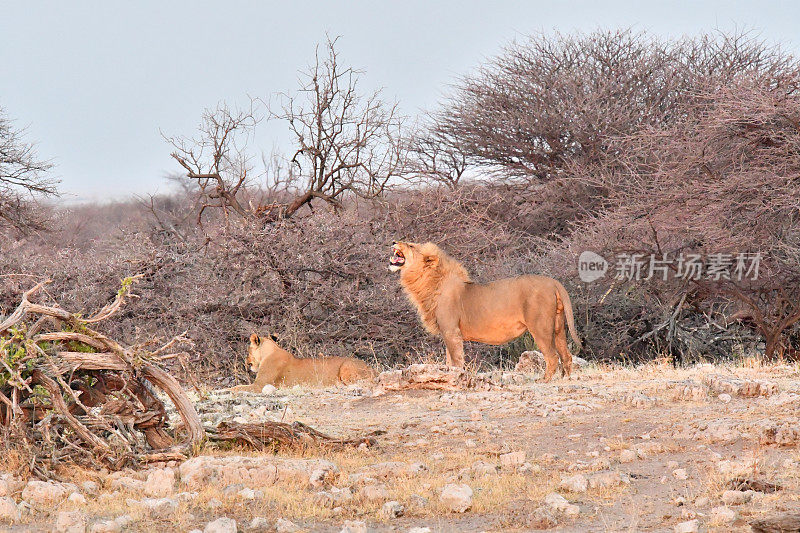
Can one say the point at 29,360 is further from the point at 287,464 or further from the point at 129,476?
the point at 287,464

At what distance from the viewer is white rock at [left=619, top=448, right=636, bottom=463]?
243 inches

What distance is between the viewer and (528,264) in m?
17.9

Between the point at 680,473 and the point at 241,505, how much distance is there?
2508 millimetres

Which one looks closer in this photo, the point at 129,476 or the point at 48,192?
the point at 129,476

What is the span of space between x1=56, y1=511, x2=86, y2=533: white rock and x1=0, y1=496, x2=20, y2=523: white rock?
0.39 metres

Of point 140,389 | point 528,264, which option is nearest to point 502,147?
point 528,264

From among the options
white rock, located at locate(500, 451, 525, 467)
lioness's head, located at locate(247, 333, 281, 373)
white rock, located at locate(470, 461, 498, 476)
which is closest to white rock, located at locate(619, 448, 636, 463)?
white rock, located at locate(500, 451, 525, 467)

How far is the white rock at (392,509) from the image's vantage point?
491 cm

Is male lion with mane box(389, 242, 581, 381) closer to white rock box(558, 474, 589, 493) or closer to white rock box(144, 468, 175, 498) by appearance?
white rock box(558, 474, 589, 493)

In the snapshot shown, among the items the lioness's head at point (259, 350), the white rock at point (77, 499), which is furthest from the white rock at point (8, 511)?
the lioness's head at point (259, 350)

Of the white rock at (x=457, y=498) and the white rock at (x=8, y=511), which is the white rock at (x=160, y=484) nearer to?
the white rock at (x=8, y=511)

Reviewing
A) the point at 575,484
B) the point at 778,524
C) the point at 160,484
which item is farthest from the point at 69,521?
the point at 778,524

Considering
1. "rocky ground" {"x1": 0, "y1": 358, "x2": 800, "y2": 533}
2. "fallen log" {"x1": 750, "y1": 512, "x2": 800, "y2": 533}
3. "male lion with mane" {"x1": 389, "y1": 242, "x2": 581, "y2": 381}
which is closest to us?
"fallen log" {"x1": 750, "y1": 512, "x2": 800, "y2": 533}

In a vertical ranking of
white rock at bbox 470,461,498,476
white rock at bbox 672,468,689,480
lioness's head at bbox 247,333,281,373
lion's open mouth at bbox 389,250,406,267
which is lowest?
white rock at bbox 470,461,498,476
